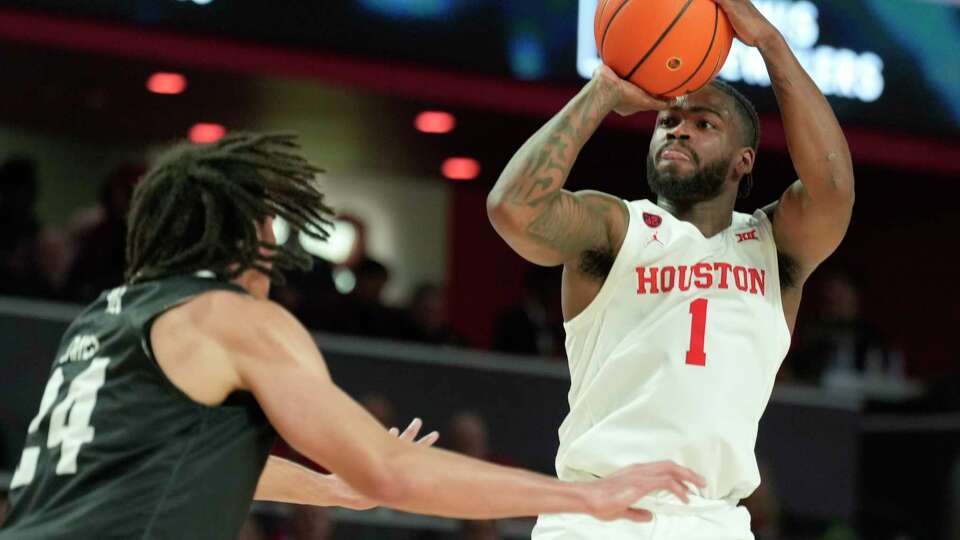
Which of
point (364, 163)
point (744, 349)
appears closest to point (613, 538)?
point (744, 349)

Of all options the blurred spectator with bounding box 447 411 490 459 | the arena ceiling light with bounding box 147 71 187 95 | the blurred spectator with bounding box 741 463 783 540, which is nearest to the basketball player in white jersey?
the blurred spectator with bounding box 447 411 490 459

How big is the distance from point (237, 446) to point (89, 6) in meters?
4.58

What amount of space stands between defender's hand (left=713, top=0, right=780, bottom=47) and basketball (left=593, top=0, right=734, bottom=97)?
53 mm

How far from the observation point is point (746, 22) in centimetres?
484

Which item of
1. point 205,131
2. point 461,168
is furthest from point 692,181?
point 461,168

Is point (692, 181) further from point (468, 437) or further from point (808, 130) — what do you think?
point (468, 437)

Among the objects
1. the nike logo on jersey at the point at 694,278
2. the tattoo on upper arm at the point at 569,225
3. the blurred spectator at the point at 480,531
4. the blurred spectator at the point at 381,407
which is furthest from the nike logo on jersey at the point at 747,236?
the blurred spectator at the point at 480,531

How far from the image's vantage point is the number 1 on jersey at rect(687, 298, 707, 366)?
4.54 m

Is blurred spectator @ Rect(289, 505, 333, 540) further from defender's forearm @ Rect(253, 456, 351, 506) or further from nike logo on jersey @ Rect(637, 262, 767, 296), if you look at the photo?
defender's forearm @ Rect(253, 456, 351, 506)

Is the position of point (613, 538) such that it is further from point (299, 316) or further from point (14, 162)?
point (14, 162)

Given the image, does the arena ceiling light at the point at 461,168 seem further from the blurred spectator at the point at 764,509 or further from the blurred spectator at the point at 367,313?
the blurred spectator at the point at 764,509

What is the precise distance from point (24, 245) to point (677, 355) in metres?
5.81

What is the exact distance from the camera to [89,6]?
292 inches

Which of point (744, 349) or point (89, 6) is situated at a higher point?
point (89, 6)
